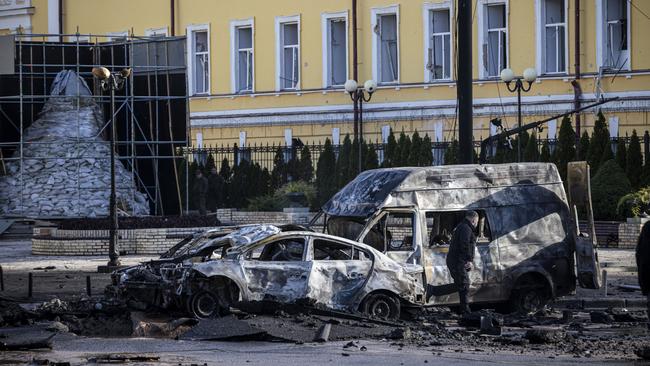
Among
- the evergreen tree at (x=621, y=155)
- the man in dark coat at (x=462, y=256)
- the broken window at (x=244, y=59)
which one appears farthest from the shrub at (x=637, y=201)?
the broken window at (x=244, y=59)

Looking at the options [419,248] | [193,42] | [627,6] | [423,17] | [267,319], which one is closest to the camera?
[267,319]

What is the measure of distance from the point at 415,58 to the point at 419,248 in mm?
28293

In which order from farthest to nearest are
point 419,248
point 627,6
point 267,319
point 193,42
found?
point 193,42
point 627,6
point 419,248
point 267,319

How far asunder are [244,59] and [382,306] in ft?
114

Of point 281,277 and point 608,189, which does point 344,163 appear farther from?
point 281,277

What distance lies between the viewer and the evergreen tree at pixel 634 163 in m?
37.8

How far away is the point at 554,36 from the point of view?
150 ft

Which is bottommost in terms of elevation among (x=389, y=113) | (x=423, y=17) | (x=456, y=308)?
(x=456, y=308)

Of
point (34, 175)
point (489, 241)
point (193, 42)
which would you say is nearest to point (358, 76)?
point (193, 42)

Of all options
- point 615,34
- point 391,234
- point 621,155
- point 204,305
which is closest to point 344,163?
point 615,34

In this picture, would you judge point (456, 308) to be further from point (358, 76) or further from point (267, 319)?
point (358, 76)

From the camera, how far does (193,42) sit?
55469 millimetres

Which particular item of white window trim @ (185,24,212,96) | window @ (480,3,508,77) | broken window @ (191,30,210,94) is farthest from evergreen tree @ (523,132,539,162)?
broken window @ (191,30,210,94)

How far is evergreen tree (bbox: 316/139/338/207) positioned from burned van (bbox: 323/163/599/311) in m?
22.3
